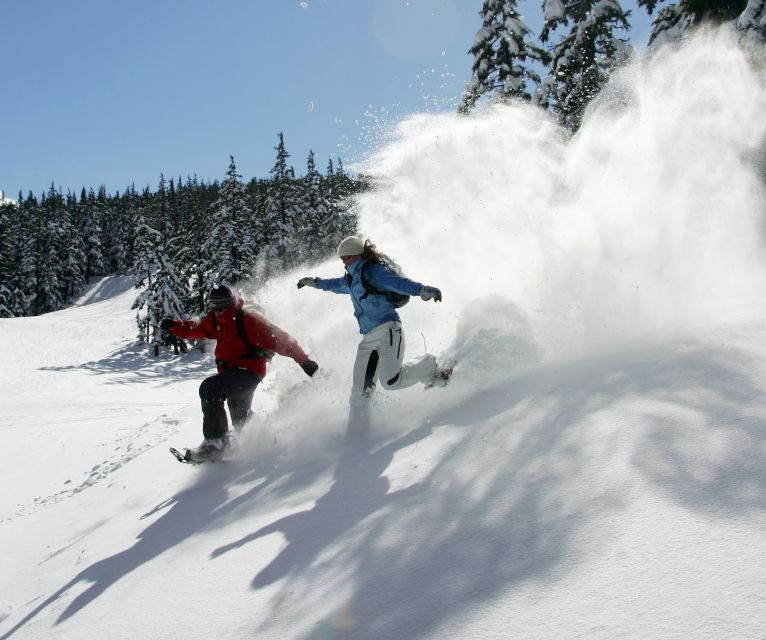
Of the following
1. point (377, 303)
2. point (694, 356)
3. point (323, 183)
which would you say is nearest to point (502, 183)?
point (377, 303)

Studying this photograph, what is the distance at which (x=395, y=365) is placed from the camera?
5371 millimetres

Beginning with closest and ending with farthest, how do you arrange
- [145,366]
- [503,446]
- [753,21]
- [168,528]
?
[503,446] < [168,528] < [753,21] < [145,366]

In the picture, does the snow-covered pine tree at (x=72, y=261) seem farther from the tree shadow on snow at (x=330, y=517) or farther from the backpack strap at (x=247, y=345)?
the tree shadow on snow at (x=330, y=517)

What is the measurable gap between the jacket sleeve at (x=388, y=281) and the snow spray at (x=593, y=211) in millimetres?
1183

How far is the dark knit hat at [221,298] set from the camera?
5680mm

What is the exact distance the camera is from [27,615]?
3.44m

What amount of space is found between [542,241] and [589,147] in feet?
8.38

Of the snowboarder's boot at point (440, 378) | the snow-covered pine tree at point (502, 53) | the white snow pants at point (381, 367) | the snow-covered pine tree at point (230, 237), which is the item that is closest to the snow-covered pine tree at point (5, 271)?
the snow-covered pine tree at point (230, 237)

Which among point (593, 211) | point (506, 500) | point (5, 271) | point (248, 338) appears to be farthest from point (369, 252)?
point (5, 271)

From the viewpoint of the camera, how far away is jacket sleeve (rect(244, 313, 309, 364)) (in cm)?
568

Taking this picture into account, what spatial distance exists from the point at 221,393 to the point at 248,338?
2.14 feet

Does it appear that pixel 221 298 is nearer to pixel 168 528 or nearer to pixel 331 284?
pixel 331 284

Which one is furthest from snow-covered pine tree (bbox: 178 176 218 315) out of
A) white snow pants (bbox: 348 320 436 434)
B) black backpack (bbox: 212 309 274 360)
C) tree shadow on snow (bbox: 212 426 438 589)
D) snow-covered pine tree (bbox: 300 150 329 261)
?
tree shadow on snow (bbox: 212 426 438 589)

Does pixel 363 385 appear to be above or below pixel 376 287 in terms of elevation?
below
